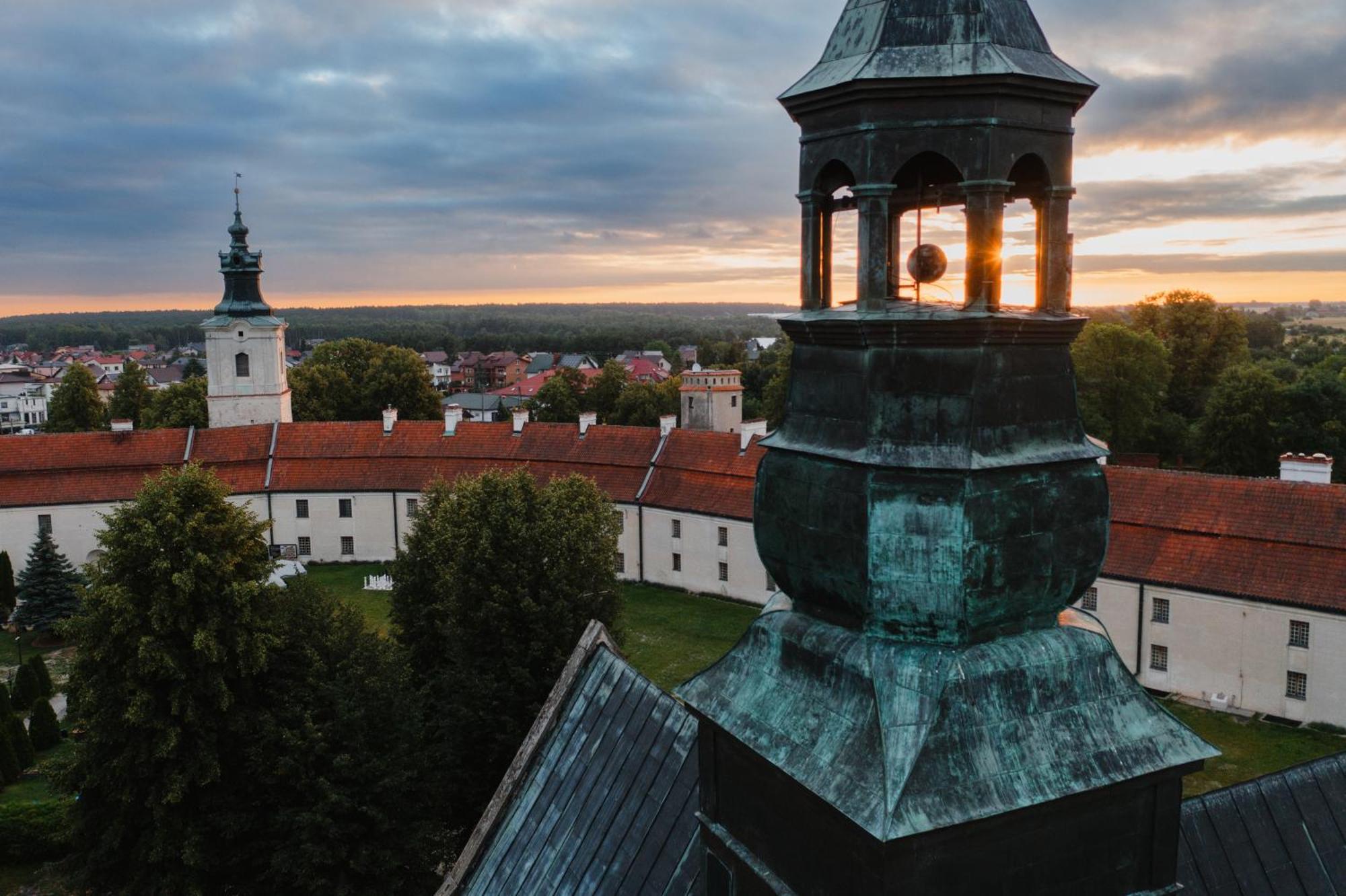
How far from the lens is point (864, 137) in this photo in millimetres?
6289

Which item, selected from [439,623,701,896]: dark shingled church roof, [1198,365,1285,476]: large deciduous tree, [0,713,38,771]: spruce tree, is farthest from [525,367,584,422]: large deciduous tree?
[439,623,701,896]: dark shingled church roof

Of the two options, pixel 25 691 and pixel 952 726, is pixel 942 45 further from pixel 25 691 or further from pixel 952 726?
pixel 25 691

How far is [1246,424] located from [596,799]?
54548 millimetres

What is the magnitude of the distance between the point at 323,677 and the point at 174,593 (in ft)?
11.7

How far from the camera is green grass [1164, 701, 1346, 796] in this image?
82.5 feet

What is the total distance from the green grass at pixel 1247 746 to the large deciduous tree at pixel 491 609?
15.8 metres

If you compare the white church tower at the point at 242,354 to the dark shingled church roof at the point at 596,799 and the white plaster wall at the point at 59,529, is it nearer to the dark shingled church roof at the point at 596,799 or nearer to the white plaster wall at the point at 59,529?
the white plaster wall at the point at 59,529

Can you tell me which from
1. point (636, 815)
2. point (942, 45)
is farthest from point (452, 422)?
point (942, 45)

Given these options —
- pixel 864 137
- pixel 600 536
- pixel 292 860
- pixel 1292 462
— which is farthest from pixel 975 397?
pixel 1292 462

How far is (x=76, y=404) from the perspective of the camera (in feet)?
250

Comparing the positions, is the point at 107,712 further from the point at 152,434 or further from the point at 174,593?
the point at 152,434

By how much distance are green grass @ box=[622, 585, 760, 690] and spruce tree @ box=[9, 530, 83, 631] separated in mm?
21641

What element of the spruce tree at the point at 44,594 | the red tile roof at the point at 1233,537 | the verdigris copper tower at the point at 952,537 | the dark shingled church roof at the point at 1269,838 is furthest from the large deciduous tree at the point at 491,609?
the spruce tree at the point at 44,594

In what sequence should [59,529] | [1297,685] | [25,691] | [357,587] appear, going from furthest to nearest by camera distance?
[59,529] < [357,587] < [25,691] < [1297,685]
